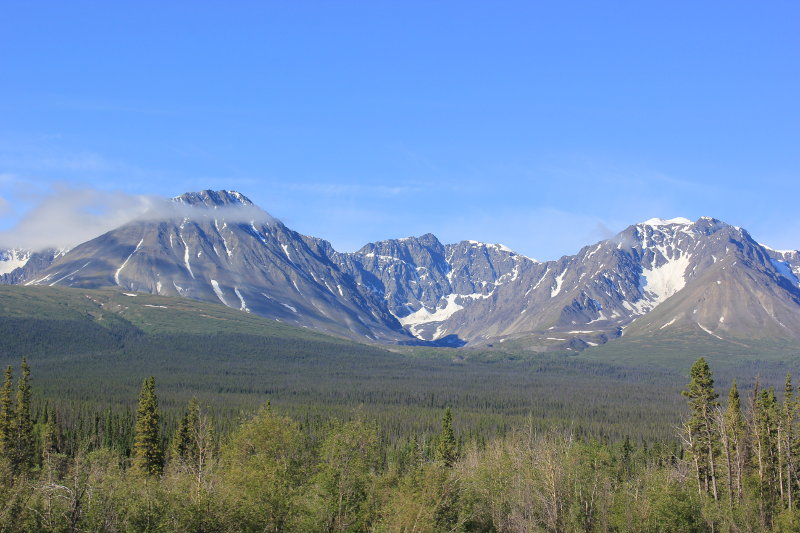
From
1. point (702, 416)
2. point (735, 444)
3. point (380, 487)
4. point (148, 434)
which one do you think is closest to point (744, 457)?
point (735, 444)

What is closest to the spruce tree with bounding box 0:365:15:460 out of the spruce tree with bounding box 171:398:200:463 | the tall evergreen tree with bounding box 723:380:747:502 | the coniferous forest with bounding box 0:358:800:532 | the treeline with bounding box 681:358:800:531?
the coniferous forest with bounding box 0:358:800:532

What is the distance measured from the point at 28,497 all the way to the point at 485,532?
42975mm

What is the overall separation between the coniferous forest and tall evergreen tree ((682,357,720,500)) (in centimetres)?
19

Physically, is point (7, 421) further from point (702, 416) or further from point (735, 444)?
point (735, 444)

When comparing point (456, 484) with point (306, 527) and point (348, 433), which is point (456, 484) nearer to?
point (348, 433)

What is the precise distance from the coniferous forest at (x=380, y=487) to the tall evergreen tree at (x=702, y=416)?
19 cm

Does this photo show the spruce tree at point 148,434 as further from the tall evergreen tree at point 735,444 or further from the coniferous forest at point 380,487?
the tall evergreen tree at point 735,444

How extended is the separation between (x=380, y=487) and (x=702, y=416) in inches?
1318

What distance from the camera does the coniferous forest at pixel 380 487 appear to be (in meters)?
48.0

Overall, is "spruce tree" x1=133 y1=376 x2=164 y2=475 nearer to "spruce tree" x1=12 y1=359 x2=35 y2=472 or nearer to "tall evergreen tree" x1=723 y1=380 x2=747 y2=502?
"spruce tree" x1=12 y1=359 x2=35 y2=472

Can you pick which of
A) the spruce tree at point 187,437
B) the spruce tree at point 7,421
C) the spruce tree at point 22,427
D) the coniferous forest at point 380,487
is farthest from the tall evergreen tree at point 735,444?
the spruce tree at point 7,421

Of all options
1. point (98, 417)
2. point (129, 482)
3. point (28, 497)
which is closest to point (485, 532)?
point (129, 482)

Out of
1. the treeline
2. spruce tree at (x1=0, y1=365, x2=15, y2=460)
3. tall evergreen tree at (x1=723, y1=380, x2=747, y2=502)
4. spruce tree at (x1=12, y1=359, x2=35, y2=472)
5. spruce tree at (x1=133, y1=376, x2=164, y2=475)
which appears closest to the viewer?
the treeline

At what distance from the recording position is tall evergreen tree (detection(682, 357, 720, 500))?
242 ft
